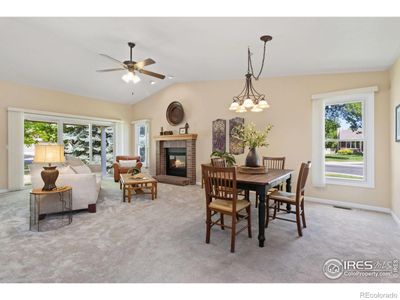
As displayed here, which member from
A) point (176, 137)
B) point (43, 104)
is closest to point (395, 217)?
point (176, 137)

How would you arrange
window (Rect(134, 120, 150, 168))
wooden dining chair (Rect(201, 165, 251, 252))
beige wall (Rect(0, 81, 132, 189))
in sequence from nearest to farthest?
wooden dining chair (Rect(201, 165, 251, 252)), beige wall (Rect(0, 81, 132, 189)), window (Rect(134, 120, 150, 168))

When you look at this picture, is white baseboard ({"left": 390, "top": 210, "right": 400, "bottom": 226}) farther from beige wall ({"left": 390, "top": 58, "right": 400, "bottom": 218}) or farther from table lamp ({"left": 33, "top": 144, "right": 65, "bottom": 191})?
table lamp ({"left": 33, "top": 144, "right": 65, "bottom": 191})

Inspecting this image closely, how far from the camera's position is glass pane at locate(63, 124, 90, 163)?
6398 millimetres

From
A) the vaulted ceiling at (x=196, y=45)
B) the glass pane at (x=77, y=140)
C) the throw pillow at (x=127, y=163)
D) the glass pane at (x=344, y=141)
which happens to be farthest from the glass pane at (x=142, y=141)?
the glass pane at (x=344, y=141)

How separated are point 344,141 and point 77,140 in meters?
7.44

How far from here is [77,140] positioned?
6.68 metres

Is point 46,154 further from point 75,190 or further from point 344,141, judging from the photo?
point 344,141

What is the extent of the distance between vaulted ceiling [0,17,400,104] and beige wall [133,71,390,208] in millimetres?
244

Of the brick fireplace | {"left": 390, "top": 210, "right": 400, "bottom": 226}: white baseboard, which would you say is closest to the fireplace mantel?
the brick fireplace

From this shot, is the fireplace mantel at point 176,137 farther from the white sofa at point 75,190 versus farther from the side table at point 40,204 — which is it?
the side table at point 40,204

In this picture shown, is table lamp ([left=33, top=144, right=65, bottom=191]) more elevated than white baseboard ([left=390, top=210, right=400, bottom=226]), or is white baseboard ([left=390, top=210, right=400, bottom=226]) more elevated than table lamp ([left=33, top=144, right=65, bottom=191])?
table lamp ([left=33, top=144, right=65, bottom=191])

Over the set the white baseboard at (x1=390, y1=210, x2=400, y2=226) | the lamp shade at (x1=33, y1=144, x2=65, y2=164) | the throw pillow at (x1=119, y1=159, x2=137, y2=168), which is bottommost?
the white baseboard at (x1=390, y1=210, x2=400, y2=226)

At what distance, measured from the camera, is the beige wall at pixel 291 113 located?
359cm

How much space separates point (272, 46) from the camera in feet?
10.4
